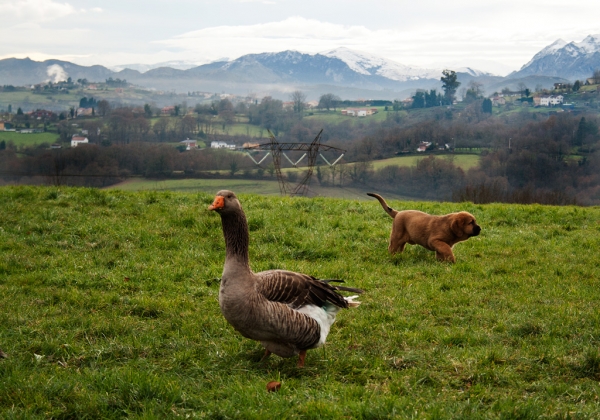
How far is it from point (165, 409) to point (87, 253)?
22.9ft

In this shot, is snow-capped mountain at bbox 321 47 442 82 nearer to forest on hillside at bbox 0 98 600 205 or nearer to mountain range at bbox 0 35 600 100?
mountain range at bbox 0 35 600 100

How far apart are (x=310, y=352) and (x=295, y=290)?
955mm

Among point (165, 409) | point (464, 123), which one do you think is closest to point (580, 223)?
point (165, 409)

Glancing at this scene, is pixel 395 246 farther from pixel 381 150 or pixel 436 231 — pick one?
pixel 381 150

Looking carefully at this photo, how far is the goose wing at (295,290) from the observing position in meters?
5.90

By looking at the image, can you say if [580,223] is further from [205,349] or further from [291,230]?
[205,349]

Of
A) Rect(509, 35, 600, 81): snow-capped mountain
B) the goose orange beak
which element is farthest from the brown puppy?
Rect(509, 35, 600, 81): snow-capped mountain

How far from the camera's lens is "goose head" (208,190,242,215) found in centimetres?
568

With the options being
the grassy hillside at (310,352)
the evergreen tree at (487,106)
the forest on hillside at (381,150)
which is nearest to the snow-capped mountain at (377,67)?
the evergreen tree at (487,106)

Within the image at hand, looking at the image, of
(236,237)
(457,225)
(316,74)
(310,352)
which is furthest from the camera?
(316,74)

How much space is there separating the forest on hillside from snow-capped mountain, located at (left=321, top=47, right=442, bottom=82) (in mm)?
102597

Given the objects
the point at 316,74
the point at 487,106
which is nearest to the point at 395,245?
the point at 487,106

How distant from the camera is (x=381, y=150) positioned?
52969 mm

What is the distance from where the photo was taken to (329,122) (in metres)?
74.2
